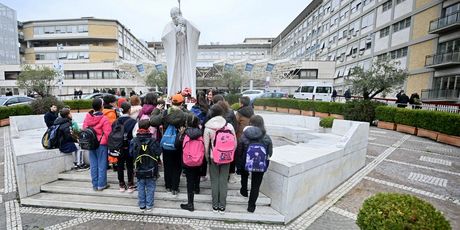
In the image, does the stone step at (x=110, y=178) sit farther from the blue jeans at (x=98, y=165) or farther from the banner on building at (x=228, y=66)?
the banner on building at (x=228, y=66)

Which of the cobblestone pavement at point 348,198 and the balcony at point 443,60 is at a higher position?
the balcony at point 443,60

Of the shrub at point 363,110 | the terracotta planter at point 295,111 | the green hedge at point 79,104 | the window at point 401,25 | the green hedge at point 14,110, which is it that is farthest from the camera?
the window at point 401,25

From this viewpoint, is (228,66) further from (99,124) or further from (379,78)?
(99,124)

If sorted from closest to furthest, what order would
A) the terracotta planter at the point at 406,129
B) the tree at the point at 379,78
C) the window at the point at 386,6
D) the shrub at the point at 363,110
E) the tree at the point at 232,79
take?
the terracotta planter at the point at 406,129
the shrub at the point at 363,110
the tree at the point at 379,78
the window at the point at 386,6
the tree at the point at 232,79

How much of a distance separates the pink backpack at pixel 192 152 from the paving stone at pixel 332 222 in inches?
83.3

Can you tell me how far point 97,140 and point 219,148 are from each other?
7.53ft

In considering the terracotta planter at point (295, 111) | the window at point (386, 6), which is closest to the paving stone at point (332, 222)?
the terracotta planter at point (295, 111)

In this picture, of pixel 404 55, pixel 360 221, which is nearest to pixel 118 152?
pixel 360 221

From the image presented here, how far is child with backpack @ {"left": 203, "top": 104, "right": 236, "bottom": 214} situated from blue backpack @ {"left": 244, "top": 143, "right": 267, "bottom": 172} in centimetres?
26

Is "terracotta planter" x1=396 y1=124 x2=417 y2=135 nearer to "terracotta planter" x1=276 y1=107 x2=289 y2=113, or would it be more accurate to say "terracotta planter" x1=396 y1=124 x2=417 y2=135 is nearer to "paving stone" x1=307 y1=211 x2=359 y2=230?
"terracotta planter" x1=276 y1=107 x2=289 y2=113

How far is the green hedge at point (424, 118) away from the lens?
975 centimetres

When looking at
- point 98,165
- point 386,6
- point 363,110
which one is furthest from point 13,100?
point 386,6

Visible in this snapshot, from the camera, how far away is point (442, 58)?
19.3m

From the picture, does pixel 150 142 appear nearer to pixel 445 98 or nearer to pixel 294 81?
pixel 445 98
